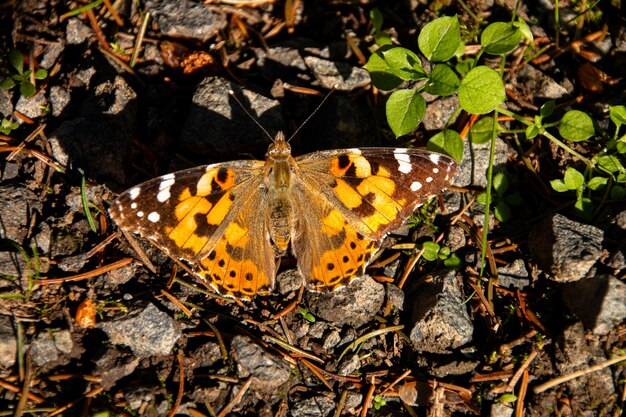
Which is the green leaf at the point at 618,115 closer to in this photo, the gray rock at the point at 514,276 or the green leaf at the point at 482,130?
the green leaf at the point at 482,130

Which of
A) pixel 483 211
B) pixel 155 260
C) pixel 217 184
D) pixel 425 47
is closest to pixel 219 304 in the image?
pixel 155 260

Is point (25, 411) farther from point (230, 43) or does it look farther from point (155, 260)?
point (230, 43)

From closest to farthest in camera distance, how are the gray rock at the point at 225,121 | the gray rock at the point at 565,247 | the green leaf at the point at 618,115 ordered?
1. the gray rock at the point at 565,247
2. the green leaf at the point at 618,115
3. the gray rock at the point at 225,121

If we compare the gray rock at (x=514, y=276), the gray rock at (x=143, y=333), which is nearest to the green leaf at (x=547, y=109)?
the gray rock at (x=514, y=276)

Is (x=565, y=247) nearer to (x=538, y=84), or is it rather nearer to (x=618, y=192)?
(x=618, y=192)

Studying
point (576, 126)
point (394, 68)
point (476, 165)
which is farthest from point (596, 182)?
point (394, 68)

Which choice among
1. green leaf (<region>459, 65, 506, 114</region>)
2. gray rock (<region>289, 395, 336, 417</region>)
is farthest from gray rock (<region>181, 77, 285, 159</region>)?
gray rock (<region>289, 395, 336, 417</region>)

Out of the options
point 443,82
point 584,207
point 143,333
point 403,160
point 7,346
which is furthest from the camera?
point 584,207
